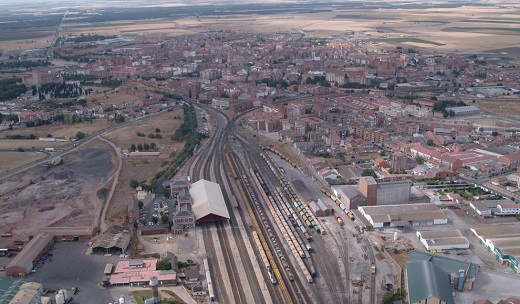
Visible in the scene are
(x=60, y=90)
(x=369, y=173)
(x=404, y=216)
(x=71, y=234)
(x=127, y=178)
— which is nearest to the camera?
(x=71, y=234)

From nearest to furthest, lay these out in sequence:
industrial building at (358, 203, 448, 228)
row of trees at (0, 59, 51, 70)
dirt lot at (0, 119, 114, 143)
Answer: industrial building at (358, 203, 448, 228)
dirt lot at (0, 119, 114, 143)
row of trees at (0, 59, 51, 70)

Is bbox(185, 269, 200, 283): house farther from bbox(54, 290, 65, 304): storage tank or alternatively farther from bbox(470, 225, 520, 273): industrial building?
bbox(470, 225, 520, 273): industrial building

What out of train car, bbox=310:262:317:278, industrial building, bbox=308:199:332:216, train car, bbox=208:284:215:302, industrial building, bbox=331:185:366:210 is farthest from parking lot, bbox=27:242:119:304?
industrial building, bbox=331:185:366:210

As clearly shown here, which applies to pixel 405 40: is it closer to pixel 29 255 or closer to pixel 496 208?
pixel 496 208

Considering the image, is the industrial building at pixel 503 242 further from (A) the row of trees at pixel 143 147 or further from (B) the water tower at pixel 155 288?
(A) the row of trees at pixel 143 147

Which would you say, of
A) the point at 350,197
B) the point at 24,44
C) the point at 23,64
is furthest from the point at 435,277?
the point at 24,44

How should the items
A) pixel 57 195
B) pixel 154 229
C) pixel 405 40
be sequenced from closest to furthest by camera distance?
pixel 154 229
pixel 57 195
pixel 405 40
